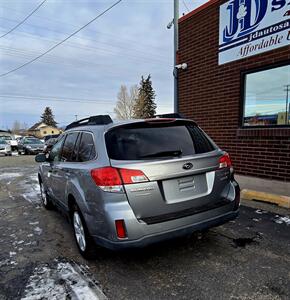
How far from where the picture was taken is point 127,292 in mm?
2758

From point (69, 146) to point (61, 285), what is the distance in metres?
2.03

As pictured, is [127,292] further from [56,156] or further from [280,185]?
[280,185]

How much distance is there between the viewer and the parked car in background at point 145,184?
279 centimetres

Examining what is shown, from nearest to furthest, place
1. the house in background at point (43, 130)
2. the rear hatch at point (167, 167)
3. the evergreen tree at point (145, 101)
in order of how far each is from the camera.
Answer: the rear hatch at point (167, 167), the evergreen tree at point (145, 101), the house in background at point (43, 130)

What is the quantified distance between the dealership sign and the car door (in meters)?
4.65

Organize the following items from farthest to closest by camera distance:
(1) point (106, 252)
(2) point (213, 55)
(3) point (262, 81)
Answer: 1. (2) point (213, 55)
2. (3) point (262, 81)
3. (1) point (106, 252)

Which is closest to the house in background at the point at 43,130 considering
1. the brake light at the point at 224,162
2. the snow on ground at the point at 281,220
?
the snow on ground at the point at 281,220

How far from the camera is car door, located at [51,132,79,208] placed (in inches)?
155

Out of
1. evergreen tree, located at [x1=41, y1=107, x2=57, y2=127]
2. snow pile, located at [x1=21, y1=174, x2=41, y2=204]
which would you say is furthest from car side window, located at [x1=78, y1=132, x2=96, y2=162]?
evergreen tree, located at [x1=41, y1=107, x2=57, y2=127]

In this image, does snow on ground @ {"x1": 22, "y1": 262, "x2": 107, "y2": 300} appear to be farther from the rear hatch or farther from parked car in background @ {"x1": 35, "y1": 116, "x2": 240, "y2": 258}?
the rear hatch

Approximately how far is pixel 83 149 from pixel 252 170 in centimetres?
454

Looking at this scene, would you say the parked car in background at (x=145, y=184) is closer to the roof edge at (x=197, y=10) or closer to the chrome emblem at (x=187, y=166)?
the chrome emblem at (x=187, y=166)

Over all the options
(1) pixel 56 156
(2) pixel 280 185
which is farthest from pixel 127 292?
(2) pixel 280 185

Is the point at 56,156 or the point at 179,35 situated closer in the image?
the point at 56,156
